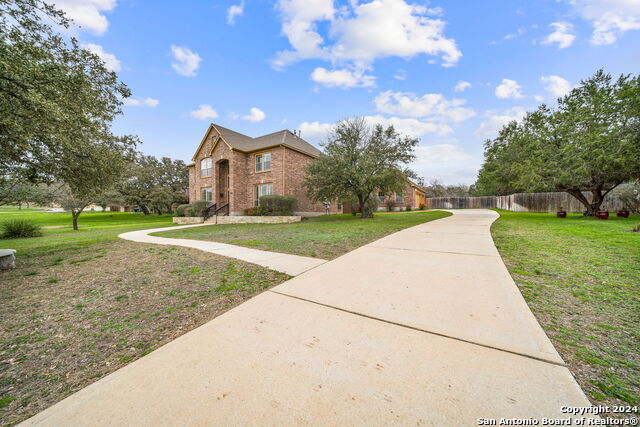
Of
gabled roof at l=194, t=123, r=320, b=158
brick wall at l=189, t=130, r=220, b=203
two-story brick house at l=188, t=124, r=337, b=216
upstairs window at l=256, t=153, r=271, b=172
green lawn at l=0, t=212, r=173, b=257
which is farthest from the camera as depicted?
brick wall at l=189, t=130, r=220, b=203

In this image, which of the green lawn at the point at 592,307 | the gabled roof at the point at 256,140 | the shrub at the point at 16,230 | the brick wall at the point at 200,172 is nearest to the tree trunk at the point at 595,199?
the green lawn at the point at 592,307

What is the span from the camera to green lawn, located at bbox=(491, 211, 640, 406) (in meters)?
1.41

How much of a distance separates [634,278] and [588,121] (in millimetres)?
13257

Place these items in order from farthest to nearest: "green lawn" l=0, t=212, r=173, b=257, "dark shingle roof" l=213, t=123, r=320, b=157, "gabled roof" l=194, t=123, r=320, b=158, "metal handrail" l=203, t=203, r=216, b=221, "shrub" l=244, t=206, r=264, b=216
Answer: "dark shingle roof" l=213, t=123, r=320, b=157 → "gabled roof" l=194, t=123, r=320, b=158 → "metal handrail" l=203, t=203, r=216, b=221 → "shrub" l=244, t=206, r=264, b=216 → "green lawn" l=0, t=212, r=173, b=257

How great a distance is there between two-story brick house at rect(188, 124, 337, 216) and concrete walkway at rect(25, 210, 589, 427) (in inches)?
617

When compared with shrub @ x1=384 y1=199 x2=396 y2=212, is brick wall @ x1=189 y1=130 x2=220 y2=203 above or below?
above

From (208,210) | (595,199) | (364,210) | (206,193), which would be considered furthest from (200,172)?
(595,199)

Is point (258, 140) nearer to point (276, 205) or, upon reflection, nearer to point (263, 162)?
point (263, 162)

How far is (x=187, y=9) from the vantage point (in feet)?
30.8

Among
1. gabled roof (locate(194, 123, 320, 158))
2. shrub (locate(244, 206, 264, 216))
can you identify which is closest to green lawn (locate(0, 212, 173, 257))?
shrub (locate(244, 206, 264, 216))

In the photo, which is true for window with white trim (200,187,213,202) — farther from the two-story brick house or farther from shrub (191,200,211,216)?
shrub (191,200,211,216)

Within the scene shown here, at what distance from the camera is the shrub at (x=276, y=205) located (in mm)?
15508

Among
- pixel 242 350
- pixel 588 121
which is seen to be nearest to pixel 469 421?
pixel 242 350

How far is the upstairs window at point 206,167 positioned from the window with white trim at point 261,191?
5224 mm
